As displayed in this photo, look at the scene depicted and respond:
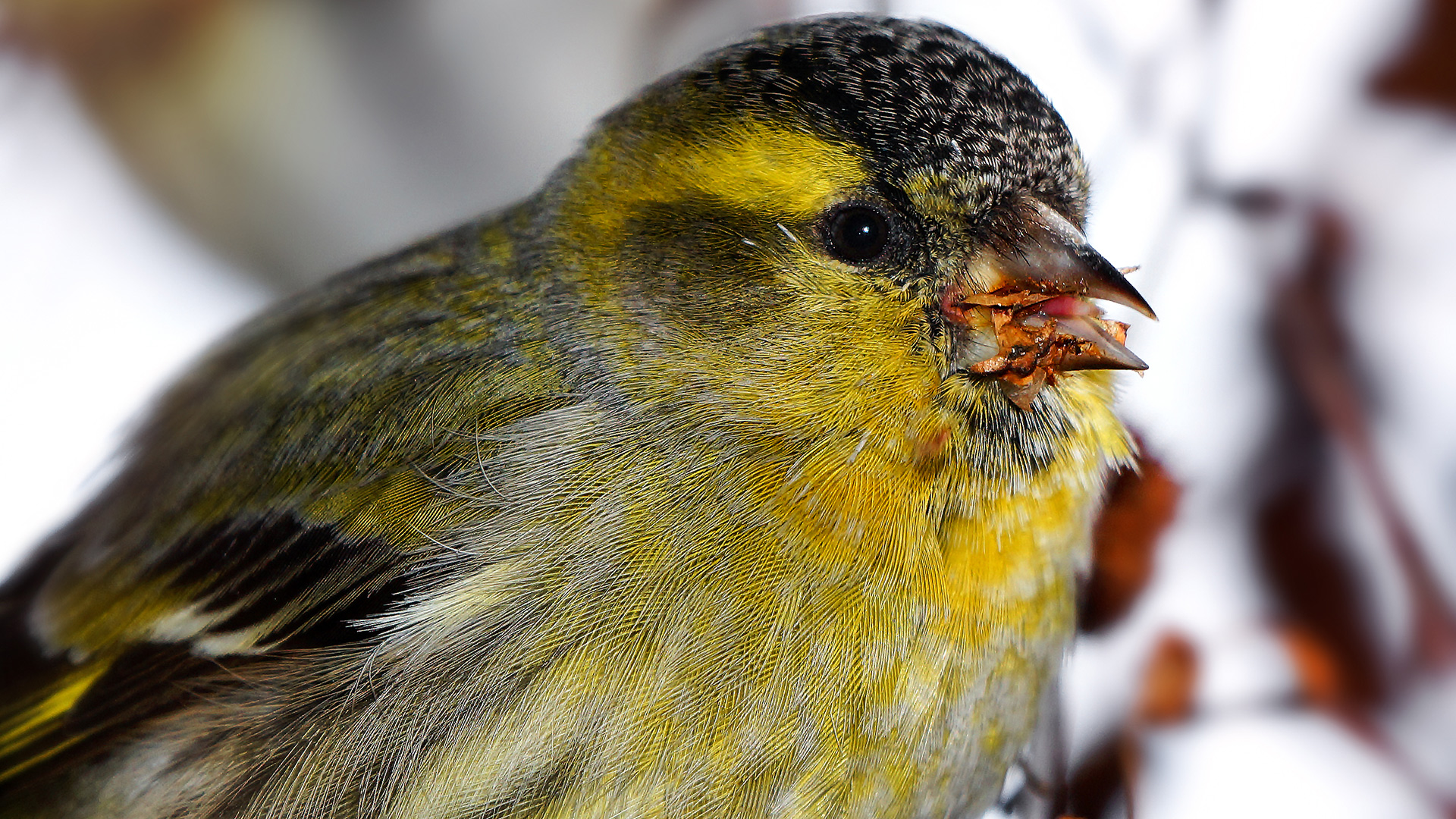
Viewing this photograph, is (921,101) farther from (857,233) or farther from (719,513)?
(719,513)

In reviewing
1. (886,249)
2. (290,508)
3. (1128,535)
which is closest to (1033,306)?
(886,249)

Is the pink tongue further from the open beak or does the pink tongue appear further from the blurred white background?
the blurred white background

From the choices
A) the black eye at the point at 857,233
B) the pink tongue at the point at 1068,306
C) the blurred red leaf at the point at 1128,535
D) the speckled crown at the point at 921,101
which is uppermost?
the speckled crown at the point at 921,101

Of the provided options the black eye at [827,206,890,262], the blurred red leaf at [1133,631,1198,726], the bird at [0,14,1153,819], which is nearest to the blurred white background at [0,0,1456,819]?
the blurred red leaf at [1133,631,1198,726]

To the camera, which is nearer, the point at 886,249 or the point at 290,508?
the point at 886,249

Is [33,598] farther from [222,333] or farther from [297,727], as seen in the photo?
[297,727]

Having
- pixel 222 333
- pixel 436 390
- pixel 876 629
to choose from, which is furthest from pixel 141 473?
pixel 876 629

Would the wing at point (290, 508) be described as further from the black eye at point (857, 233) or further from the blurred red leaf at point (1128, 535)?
the blurred red leaf at point (1128, 535)

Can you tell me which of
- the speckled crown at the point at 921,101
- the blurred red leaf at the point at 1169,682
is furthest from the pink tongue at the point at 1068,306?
the blurred red leaf at the point at 1169,682
